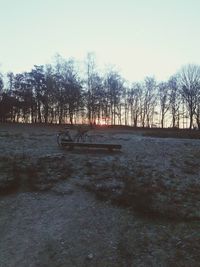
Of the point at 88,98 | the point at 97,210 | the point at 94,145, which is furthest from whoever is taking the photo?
the point at 88,98

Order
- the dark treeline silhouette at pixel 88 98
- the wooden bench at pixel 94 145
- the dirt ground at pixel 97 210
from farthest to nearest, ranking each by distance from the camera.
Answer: the dark treeline silhouette at pixel 88 98, the wooden bench at pixel 94 145, the dirt ground at pixel 97 210

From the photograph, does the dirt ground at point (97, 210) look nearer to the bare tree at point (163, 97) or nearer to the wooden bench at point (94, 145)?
the wooden bench at point (94, 145)

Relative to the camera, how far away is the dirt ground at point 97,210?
10.6 metres

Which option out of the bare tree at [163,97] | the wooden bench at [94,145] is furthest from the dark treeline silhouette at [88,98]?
the wooden bench at [94,145]

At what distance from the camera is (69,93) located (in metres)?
53.2

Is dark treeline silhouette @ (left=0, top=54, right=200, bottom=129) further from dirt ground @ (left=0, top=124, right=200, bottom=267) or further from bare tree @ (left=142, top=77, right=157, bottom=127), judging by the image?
dirt ground @ (left=0, top=124, right=200, bottom=267)

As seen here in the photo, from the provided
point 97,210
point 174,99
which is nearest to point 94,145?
point 97,210

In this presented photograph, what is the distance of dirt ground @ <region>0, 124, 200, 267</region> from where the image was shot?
1060 cm

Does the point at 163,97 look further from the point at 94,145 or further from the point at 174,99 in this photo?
the point at 94,145

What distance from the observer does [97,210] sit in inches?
517

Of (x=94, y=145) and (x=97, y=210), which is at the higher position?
(x=94, y=145)

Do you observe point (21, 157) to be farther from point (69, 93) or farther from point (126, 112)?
point (126, 112)

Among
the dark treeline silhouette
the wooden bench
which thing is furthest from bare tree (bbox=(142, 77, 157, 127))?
the wooden bench

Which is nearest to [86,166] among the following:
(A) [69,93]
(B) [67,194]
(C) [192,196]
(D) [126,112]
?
(B) [67,194]
